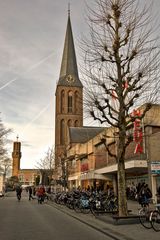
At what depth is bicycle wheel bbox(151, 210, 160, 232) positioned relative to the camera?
12.6 m

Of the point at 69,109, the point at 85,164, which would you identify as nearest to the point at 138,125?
the point at 85,164

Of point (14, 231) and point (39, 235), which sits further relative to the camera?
Result: point (14, 231)

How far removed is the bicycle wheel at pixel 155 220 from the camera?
12.6 meters

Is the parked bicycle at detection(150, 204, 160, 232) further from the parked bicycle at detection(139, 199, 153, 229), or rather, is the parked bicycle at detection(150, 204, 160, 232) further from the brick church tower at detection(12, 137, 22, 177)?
the brick church tower at detection(12, 137, 22, 177)

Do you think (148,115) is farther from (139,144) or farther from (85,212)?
(85,212)

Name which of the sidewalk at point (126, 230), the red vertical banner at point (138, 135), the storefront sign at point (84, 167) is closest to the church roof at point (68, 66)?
the storefront sign at point (84, 167)

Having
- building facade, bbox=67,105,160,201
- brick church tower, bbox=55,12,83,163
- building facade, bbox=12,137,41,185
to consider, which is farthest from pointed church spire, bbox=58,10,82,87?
building facade, bbox=12,137,41,185

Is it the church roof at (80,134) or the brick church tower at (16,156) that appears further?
the brick church tower at (16,156)

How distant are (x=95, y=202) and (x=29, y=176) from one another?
519 ft

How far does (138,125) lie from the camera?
28016mm

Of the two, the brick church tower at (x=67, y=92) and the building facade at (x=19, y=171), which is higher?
the brick church tower at (x=67, y=92)

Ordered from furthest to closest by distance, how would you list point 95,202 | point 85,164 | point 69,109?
point 69,109, point 85,164, point 95,202

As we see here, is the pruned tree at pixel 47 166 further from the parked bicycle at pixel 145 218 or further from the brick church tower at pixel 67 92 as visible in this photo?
the parked bicycle at pixel 145 218

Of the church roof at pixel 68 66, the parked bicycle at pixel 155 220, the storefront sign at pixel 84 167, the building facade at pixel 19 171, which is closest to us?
the parked bicycle at pixel 155 220
